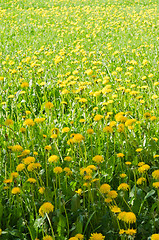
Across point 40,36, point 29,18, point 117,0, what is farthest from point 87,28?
point 117,0

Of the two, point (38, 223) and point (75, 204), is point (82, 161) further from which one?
point (38, 223)

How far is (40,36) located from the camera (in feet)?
21.0

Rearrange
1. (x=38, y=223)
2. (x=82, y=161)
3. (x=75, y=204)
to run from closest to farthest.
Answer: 1. (x=38, y=223)
2. (x=75, y=204)
3. (x=82, y=161)

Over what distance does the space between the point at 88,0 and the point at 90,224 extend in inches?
467

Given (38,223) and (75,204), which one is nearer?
(38,223)

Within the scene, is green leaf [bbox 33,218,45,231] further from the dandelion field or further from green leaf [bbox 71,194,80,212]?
green leaf [bbox 71,194,80,212]

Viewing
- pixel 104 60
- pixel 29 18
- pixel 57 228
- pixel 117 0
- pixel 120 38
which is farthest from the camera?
pixel 117 0

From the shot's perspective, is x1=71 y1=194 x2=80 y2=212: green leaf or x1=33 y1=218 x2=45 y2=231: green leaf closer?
x1=33 y1=218 x2=45 y2=231: green leaf

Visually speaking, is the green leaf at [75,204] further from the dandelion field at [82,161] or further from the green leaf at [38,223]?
the green leaf at [38,223]

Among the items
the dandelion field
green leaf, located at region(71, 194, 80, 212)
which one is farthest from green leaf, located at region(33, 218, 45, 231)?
green leaf, located at region(71, 194, 80, 212)

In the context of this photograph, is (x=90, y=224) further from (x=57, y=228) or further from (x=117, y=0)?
(x=117, y=0)

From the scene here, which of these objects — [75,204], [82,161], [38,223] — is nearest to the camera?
[38,223]

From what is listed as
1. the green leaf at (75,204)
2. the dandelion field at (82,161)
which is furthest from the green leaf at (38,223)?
the green leaf at (75,204)

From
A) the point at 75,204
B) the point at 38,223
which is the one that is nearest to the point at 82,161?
the point at 75,204
